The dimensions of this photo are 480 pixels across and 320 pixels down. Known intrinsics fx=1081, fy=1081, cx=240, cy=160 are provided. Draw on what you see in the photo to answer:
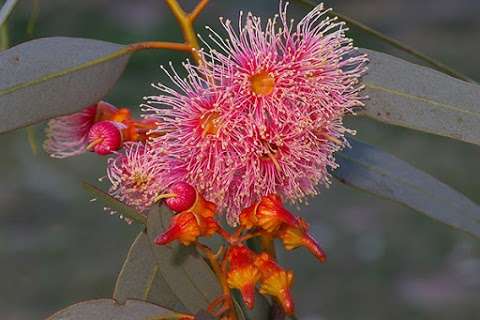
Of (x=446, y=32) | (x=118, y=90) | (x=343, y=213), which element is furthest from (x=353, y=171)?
(x=446, y=32)

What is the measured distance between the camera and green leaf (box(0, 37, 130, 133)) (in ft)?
3.08

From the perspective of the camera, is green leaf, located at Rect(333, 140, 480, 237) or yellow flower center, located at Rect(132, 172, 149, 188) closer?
yellow flower center, located at Rect(132, 172, 149, 188)

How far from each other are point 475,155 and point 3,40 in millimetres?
4328

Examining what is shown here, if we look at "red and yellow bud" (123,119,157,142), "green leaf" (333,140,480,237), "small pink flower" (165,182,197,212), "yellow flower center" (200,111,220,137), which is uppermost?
"red and yellow bud" (123,119,157,142)

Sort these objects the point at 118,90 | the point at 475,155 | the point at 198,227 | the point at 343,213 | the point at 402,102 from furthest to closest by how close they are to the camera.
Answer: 1. the point at 118,90
2. the point at 475,155
3. the point at 343,213
4. the point at 402,102
5. the point at 198,227

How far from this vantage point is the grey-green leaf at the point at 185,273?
0.98m

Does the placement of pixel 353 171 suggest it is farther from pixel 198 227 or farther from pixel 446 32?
pixel 446 32

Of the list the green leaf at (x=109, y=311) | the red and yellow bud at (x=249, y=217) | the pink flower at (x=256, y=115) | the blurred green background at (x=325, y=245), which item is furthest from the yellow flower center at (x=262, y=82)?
the blurred green background at (x=325, y=245)

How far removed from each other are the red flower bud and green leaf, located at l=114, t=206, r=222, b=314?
7 cm

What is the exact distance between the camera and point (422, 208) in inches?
47.4

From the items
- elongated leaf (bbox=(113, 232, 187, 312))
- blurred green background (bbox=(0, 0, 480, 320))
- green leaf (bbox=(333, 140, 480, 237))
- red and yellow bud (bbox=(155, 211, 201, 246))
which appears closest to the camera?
red and yellow bud (bbox=(155, 211, 201, 246))

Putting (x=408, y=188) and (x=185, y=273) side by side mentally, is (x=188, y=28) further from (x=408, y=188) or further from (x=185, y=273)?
(x=408, y=188)

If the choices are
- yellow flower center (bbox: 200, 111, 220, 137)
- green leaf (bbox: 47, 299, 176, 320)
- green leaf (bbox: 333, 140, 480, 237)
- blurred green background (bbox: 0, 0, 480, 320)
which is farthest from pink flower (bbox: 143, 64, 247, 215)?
blurred green background (bbox: 0, 0, 480, 320)

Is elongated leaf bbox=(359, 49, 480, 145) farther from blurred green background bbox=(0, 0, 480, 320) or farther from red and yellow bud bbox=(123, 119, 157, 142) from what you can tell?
blurred green background bbox=(0, 0, 480, 320)
